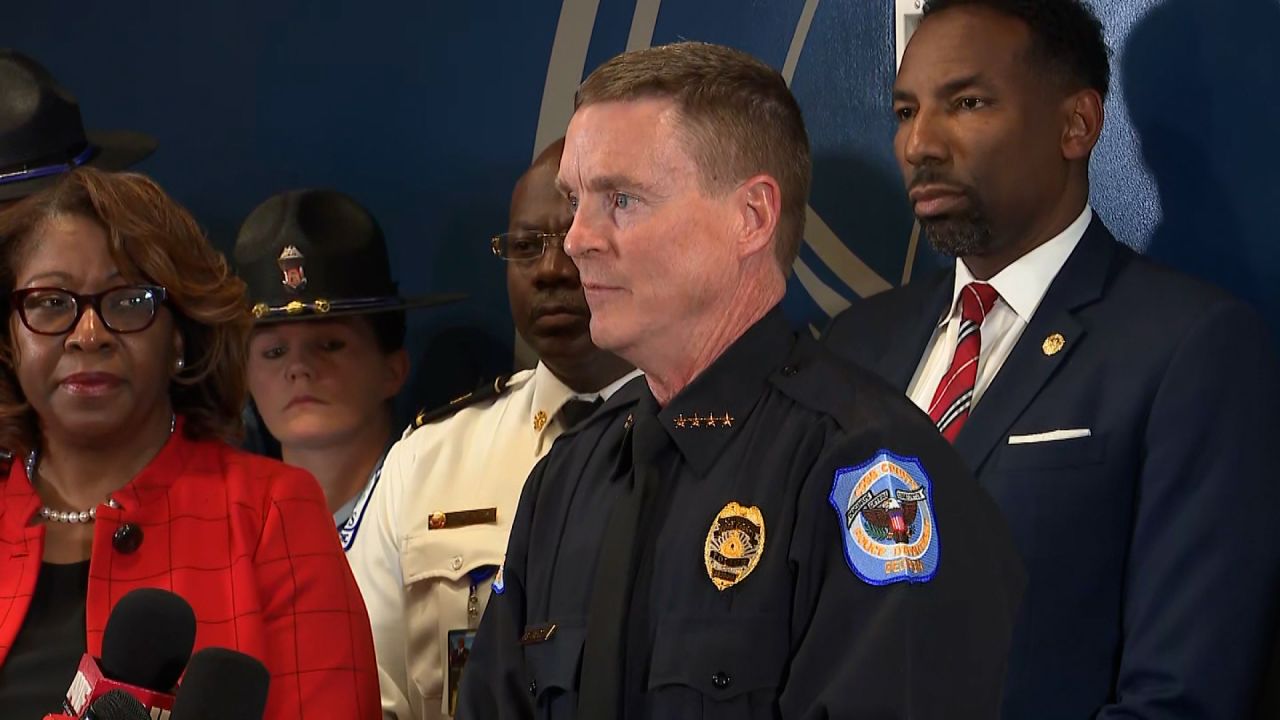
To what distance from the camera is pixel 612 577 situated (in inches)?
77.8

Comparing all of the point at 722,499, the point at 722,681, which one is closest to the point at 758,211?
the point at 722,499

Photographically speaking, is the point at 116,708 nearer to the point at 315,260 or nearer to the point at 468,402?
the point at 468,402

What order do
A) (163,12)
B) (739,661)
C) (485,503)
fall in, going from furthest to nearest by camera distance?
1. (163,12)
2. (485,503)
3. (739,661)

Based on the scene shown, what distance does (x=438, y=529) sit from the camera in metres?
3.24

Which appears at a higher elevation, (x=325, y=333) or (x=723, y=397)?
(x=723, y=397)

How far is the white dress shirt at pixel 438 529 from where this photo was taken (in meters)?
3.19

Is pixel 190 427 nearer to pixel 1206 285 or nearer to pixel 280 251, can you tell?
pixel 280 251

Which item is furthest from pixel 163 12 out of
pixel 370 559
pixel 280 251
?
pixel 370 559

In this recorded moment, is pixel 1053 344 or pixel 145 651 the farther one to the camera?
pixel 1053 344

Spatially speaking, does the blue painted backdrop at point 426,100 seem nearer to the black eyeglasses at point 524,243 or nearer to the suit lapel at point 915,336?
the suit lapel at point 915,336

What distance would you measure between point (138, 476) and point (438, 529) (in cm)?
74

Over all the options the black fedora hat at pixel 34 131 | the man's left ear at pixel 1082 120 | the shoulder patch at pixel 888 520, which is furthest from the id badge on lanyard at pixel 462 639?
the shoulder patch at pixel 888 520

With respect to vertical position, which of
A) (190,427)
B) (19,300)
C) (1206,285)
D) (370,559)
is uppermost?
(1206,285)

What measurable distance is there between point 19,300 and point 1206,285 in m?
1.82
